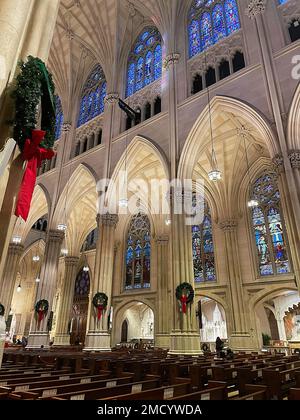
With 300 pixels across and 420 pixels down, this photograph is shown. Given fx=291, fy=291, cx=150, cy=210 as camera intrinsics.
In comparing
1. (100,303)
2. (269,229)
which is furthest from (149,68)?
(100,303)

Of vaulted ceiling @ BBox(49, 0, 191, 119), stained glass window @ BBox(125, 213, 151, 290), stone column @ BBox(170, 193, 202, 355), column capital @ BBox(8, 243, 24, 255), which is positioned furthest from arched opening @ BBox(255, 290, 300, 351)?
vaulted ceiling @ BBox(49, 0, 191, 119)

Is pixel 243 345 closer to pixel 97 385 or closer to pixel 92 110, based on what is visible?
pixel 97 385

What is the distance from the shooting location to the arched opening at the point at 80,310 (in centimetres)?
2634

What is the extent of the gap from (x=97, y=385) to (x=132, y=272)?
1913 cm

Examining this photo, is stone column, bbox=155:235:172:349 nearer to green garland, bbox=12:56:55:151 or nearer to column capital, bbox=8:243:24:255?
column capital, bbox=8:243:24:255

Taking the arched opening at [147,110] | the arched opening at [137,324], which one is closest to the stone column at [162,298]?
the arched opening at [137,324]

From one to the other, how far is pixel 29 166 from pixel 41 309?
1526 cm

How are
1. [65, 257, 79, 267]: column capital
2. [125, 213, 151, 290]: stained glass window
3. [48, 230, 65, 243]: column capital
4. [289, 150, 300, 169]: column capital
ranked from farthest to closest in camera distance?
1. [65, 257, 79, 267]: column capital
2. [125, 213, 151, 290]: stained glass window
3. [48, 230, 65, 243]: column capital
4. [289, 150, 300, 169]: column capital

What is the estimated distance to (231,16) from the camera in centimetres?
1570

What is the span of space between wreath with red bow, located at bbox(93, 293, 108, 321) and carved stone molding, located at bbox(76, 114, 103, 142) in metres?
11.7

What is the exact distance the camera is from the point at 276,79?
11680mm

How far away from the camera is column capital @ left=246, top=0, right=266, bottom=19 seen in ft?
43.7

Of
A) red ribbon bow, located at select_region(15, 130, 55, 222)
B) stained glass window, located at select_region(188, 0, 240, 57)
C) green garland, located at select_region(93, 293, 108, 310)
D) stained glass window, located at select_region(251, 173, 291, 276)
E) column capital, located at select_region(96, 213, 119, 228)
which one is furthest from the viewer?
stained glass window, located at select_region(251, 173, 291, 276)
